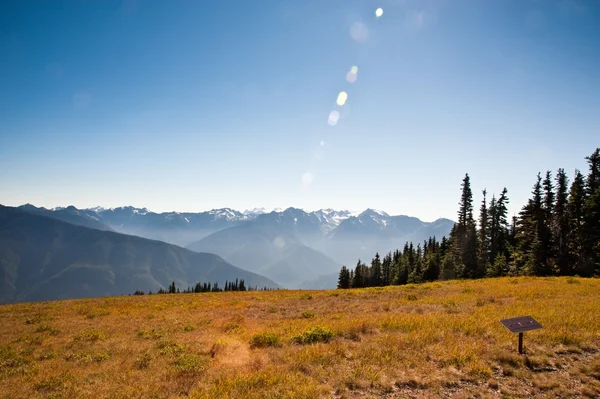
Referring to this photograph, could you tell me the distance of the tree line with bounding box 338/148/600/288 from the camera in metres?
40.9

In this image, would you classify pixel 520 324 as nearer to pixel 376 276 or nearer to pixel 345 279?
pixel 345 279

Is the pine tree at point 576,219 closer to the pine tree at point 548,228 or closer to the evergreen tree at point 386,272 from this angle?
the pine tree at point 548,228

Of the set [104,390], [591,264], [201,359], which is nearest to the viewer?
[104,390]

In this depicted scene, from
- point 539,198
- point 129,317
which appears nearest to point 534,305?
point 129,317

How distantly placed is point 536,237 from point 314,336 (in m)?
46.4

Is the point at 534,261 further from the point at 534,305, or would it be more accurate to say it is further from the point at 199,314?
the point at 199,314

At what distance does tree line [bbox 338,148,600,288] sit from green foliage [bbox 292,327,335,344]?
43786mm

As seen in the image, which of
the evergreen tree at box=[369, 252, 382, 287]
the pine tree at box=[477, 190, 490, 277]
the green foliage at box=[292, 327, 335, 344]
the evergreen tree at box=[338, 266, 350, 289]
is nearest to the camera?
the green foliage at box=[292, 327, 335, 344]

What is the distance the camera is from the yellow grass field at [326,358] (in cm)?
859

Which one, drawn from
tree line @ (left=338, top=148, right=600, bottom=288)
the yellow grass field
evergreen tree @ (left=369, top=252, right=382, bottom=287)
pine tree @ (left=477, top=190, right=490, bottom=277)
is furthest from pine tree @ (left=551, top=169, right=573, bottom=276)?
evergreen tree @ (left=369, top=252, right=382, bottom=287)

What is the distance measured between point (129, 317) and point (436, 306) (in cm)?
2315

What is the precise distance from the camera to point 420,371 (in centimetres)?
944

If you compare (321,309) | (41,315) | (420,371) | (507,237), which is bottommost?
(41,315)

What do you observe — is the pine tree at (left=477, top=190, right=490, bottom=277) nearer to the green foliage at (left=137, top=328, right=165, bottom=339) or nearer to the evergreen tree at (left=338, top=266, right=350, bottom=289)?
the evergreen tree at (left=338, top=266, right=350, bottom=289)
